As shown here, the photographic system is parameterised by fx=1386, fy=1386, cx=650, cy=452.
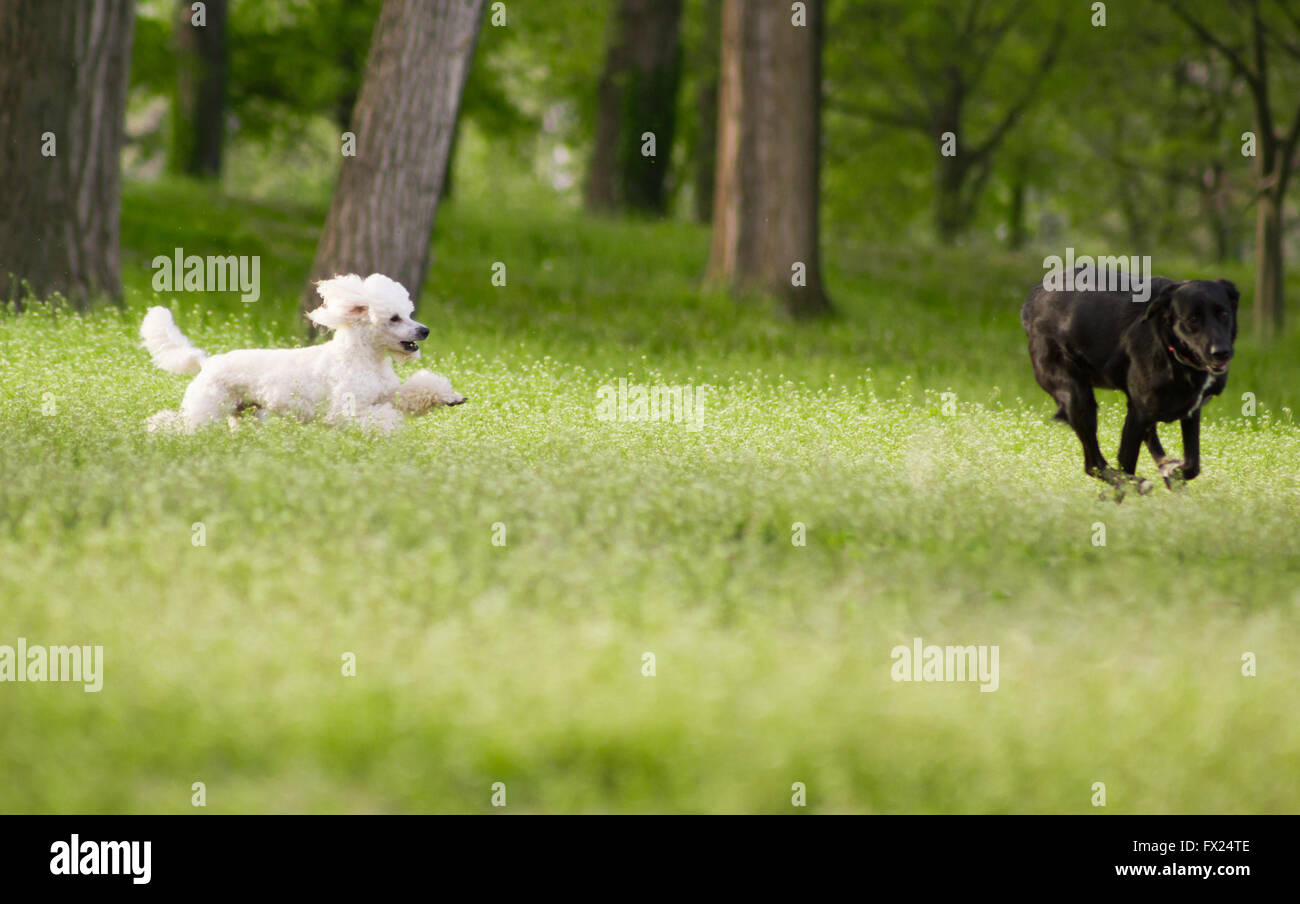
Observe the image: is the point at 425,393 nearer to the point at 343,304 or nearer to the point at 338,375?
the point at 338,375

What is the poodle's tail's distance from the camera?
9.16 m

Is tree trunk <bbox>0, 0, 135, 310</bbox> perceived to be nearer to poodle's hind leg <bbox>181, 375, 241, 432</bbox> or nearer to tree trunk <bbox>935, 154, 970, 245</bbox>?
poodle's hind leg <bbox>181, 375, 241, 432</bbox>

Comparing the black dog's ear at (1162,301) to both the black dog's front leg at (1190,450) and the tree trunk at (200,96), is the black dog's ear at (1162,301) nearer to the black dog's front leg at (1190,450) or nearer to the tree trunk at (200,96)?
the black dog's front leg at (1190,450)

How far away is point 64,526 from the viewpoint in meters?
6.64

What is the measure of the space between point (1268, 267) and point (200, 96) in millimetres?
17512

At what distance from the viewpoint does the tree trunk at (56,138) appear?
13.1m

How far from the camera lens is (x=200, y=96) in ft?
79.0

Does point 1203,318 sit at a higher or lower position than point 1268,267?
lower

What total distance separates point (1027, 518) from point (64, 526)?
488 cm

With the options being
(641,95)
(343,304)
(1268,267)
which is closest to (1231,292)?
(343,304)

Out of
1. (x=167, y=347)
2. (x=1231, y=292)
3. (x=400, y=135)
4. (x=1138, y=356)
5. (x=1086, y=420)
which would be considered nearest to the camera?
(x=1231, y=292)

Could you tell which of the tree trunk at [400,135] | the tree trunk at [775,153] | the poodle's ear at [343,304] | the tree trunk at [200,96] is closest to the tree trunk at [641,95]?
the tree trunk at [775,153]
